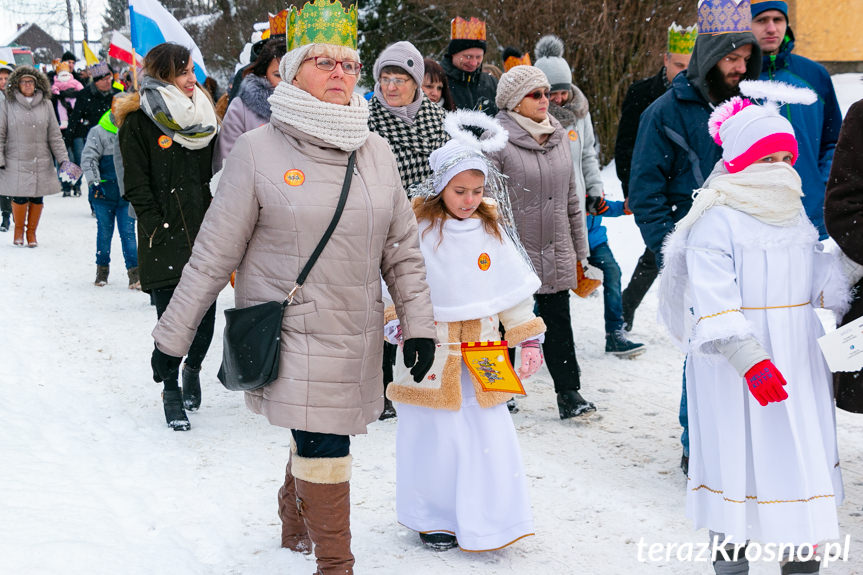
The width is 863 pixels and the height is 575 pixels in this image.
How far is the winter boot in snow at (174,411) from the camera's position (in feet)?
18.7

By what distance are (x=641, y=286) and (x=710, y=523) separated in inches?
155

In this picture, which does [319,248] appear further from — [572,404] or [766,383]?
[572,404]

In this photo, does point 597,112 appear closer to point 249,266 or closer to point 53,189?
point 53,189

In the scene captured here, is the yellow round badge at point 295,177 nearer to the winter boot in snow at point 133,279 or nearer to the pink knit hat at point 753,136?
the pink knit hat at point 753,136

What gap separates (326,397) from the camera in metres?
3.40

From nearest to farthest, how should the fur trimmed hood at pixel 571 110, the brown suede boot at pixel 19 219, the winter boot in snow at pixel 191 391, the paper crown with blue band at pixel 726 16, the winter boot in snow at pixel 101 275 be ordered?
the paper crown with blue band at pixel 726 16
the winter boot in snow at pixel 191 391
the fur trimmed hood at pixel 571 110
the winter boot in snow at pixel 101 275
the brown suede boot at pixel 19 219

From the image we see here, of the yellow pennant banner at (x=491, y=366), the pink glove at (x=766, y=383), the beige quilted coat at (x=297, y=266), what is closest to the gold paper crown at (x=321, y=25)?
the beige quilted coat at (x=297, y=266)

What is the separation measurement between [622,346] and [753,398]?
3.84 meters

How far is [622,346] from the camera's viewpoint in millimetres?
7238

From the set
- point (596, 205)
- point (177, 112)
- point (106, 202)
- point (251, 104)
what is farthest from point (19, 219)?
point (596, 205)

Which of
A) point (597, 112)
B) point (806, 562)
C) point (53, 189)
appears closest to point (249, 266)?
point (806, 562)

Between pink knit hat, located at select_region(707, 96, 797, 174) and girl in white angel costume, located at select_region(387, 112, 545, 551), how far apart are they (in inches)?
40.7

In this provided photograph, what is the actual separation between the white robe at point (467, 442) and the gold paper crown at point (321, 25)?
0.99 m

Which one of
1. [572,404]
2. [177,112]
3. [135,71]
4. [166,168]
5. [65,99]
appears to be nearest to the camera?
[177,112]
